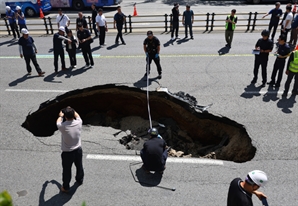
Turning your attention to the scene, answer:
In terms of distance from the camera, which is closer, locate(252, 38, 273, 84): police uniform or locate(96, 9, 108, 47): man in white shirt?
locate(252, 38, 273, 84): police uniform

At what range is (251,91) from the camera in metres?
9.47

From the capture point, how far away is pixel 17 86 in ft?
34.1

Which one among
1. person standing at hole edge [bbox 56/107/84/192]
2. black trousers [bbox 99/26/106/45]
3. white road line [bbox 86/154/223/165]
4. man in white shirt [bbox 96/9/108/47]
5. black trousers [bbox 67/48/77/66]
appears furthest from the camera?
black trousers [bbox 99/26/106/45]

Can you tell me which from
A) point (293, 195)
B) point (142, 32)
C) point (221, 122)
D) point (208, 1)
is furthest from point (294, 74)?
point (208, 1)

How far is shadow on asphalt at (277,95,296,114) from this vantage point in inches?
327

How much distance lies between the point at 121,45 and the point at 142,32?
9.63ft

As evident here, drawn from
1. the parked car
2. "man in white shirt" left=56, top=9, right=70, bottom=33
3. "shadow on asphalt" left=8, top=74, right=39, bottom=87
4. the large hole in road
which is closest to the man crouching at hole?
the large hole in road

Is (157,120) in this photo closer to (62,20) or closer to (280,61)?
(280,61)

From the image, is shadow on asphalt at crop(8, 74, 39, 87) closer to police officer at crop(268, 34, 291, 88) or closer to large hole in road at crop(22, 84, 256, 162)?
large hole in road at crop(22, 84, 256, 162)

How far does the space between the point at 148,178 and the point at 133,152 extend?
0.99 m

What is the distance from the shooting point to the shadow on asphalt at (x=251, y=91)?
9.21 meters

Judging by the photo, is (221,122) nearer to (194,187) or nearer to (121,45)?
(194,187)

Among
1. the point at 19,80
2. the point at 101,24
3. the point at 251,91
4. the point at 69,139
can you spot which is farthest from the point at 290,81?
the point at 19,80

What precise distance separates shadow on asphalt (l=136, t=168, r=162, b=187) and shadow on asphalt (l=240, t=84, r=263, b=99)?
453 centimetres
